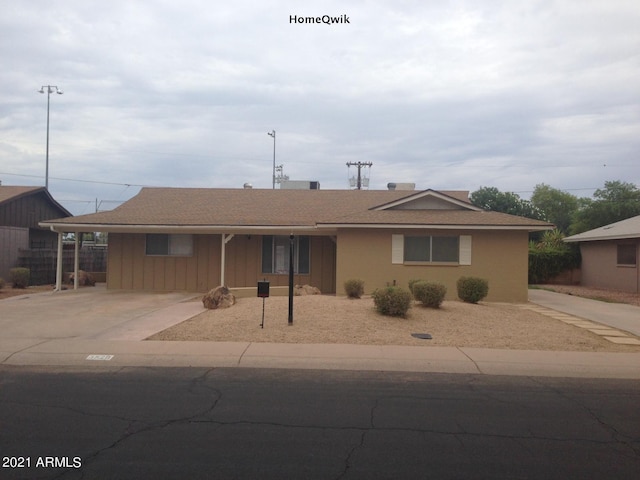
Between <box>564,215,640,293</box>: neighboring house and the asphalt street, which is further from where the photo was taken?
<box>564,215,640,293</box>: neighboring house

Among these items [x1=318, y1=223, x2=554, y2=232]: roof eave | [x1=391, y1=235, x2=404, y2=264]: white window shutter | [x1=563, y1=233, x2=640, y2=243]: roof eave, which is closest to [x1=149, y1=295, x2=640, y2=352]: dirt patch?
[x1=318, y1=223, x2=554, y2=232]: roof eave

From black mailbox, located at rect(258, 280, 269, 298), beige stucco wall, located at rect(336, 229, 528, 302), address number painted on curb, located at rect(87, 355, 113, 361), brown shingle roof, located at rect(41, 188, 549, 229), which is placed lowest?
address number painted on curb, located at rect(87, 355, 113, 361)

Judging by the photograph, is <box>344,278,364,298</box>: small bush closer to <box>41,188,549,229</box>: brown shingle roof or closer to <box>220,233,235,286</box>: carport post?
<box>41,188,549,229</box>: brown shingle roof

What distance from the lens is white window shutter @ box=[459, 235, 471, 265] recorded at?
58.3 feet

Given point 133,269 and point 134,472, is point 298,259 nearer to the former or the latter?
point 133,269

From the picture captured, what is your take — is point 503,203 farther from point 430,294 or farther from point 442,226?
point 430,294

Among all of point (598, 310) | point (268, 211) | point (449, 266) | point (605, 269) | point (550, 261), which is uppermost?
point (268, 211)

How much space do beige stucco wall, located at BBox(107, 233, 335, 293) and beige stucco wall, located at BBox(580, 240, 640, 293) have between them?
1332 cm

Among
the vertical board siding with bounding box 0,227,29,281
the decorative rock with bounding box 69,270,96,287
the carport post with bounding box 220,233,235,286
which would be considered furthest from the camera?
the vertical board siding with bounding box 0,227,29,281

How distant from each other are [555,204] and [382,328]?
62105 mm

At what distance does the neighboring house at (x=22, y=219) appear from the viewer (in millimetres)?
23000

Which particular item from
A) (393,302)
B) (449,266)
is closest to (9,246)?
(449,266)

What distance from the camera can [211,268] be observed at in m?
20.2

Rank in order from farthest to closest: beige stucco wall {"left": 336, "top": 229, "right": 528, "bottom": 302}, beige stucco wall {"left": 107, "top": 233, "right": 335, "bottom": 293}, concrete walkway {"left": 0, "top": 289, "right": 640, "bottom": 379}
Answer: beige stucco wall {"left": 107, "top": 233, "right": 335, "bottom": 293}
beige stucco wall {"left": 336, "top": 229, "right": 528, "bottom": 302}
concrete walkway {"left": 0, "top": 289, "right": 640, "bottom": 379}
